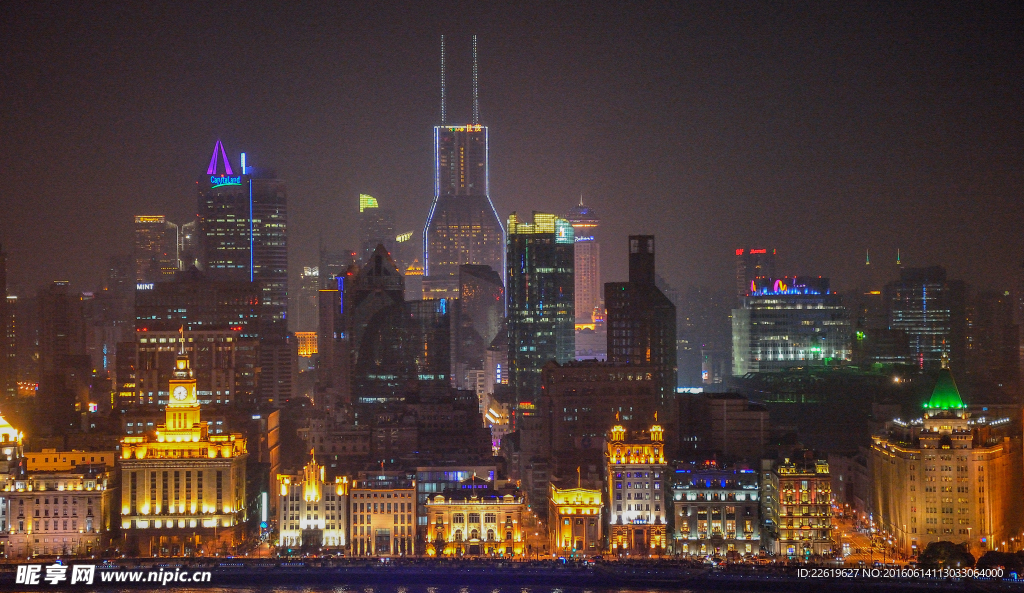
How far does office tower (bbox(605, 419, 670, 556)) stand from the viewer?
58688mm

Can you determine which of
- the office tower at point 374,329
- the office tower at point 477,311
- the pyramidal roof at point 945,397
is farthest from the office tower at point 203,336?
the pyramidal roof at point 945,397

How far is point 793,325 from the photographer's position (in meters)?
98.5

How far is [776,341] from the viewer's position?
98562 mm

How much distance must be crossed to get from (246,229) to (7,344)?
25.6 metres

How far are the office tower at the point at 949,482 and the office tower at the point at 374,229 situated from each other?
5584 cm

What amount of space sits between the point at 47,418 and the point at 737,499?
42.5m

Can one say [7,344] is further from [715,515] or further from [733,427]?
[715,515]

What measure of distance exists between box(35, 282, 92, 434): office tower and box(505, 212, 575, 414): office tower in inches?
1048

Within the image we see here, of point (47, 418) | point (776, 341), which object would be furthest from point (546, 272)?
point (47, 418)

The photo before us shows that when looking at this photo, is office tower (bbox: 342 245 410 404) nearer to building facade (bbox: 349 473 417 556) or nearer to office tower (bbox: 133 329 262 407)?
office tower (bbox: 133 329 262 407)

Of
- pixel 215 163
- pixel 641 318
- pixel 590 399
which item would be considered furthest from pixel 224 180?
pixel 590 399

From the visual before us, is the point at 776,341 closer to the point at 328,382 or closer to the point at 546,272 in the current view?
the point at 546,272

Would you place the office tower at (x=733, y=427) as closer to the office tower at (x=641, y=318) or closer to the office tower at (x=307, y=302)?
the office tower at (x=641, y=318)

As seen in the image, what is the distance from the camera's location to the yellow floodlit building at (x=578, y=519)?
58.9 metres
